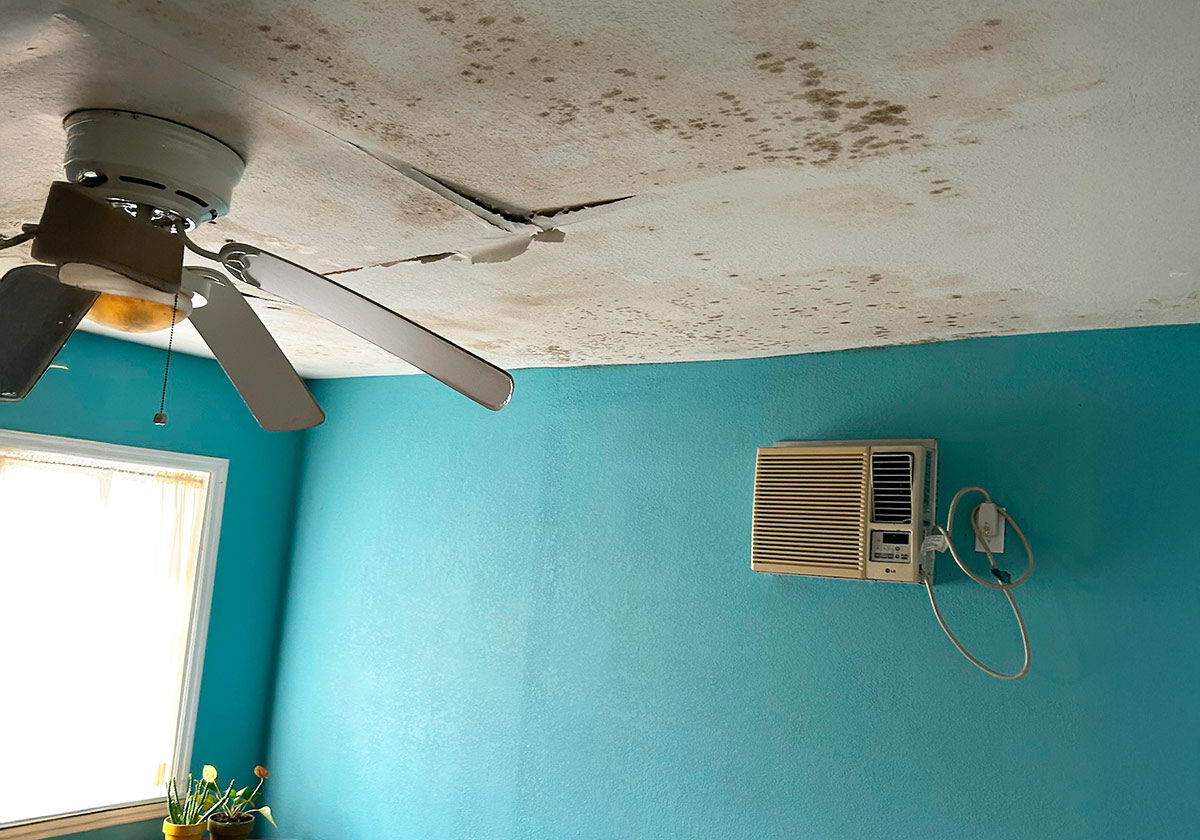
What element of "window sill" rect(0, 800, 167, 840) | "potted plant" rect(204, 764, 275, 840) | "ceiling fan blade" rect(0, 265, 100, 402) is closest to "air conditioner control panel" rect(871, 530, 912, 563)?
"ceiling fan blade" rect(0, 265, 100, 402)

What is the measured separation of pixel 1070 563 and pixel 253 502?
2631 mm

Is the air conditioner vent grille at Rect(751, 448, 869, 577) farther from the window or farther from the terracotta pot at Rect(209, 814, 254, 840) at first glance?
the window

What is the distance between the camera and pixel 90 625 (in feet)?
10.2

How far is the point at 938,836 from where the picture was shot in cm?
216

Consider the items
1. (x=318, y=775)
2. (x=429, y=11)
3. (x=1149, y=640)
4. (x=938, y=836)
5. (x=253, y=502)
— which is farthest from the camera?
(x=253, y=502)

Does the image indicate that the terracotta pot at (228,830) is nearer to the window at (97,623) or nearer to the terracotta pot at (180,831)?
the terracotta pot at (180,831)

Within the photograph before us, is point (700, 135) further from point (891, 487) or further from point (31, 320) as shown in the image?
point (891, 487)

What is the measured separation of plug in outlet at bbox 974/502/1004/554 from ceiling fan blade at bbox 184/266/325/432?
1.45 meters

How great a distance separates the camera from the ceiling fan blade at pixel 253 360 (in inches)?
56.9

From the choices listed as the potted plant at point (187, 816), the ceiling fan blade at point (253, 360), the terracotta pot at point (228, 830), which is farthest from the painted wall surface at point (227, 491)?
the ceiling fan blade at point (253, 360)

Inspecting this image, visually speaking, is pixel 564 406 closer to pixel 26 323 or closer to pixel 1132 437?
pixel 1132 437

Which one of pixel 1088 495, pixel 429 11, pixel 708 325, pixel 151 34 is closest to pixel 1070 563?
pixel 1088 495

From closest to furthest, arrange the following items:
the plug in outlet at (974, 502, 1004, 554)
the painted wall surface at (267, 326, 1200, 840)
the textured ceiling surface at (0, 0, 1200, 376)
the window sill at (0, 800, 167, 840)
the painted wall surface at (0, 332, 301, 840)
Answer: the textured ceiling surface at (0, 0, 1200, 376) → the painted wall surface at (267, 326, 1200, 840) → the plug in outlet at (974, 502, 1004, 554) → the window sill at (0, 800, 167, 840) → the painted wall surface at (0, 332, 301, 840)

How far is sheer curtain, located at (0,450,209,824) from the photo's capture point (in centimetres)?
294
